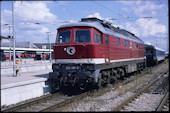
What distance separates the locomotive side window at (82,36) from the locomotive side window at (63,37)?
0.55 m

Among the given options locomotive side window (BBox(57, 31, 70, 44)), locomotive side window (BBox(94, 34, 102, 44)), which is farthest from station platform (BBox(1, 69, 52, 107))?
locomotive side window (BBox(94, 34, 102, 44))

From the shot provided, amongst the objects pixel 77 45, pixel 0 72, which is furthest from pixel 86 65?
pixel 0 72

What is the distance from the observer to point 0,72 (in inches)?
685

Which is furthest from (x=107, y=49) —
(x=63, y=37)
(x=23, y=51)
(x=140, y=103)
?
(x=23, y=51)

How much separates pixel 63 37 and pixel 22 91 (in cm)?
365

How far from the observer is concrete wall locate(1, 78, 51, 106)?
8149 mm

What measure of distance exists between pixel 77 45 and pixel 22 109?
418 cm

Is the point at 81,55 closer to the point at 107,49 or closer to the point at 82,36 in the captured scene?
the point at 82,36

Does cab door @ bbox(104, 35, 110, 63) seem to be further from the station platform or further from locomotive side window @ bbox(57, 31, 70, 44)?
the station platform

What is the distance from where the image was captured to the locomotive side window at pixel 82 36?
9.85 m

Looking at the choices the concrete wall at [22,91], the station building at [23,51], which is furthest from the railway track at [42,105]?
the station building at [23,51]

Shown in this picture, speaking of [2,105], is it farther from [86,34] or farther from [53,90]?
[86,34]

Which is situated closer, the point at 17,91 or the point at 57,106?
the point at 57,106

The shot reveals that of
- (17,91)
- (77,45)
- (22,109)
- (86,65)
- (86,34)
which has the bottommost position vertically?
(22,109)
